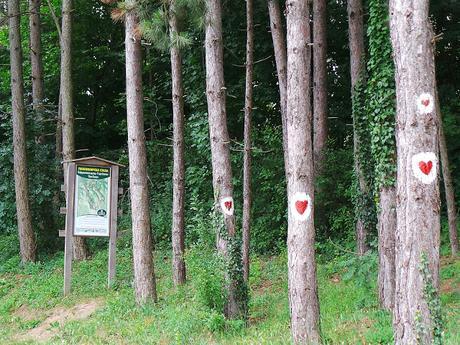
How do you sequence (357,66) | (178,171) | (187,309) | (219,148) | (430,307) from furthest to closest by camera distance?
(178,171) → (357,66) → (187,309) → (219,148) → (430,307)

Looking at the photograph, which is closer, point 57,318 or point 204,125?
point 57,318

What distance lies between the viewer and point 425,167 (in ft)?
20.1

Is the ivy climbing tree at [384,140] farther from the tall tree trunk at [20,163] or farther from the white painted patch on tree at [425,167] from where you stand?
the tall tree trunk at [20,163]

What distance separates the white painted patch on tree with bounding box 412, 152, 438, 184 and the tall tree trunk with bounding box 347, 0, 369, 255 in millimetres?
5869

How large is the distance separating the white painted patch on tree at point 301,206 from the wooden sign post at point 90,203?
7392mm

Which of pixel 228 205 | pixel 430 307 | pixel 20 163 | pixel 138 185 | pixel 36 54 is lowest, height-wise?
pixel 430 307

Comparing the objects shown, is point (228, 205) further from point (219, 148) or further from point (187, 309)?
point (187, 309)

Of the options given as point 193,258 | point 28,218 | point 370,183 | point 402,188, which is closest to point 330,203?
point 370,183

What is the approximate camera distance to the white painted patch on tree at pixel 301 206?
297 inches

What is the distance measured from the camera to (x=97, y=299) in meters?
13.0

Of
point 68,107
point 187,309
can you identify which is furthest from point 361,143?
point 68,107

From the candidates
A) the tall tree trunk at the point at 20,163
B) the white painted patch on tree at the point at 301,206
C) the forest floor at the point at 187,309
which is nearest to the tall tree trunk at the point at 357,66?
the forest floor at the point at 187,309

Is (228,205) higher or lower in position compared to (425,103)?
lower

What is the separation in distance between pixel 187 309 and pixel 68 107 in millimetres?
8786
